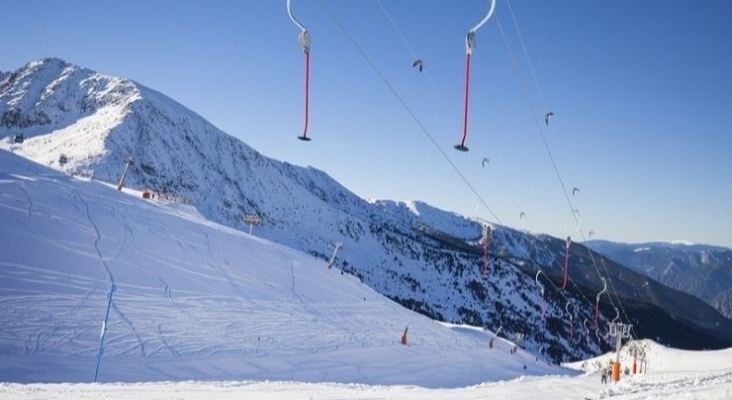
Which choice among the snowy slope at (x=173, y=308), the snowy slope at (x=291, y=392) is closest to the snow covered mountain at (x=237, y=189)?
the snowy slope at (x=173, y=308)

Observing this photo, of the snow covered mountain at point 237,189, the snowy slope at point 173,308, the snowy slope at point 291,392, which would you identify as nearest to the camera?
the snowy slope at point 291,392

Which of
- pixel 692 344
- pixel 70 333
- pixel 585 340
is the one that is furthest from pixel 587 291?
pixel 70 333

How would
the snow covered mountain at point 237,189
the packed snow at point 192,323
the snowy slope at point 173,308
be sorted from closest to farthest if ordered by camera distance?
the packed snow at point 192,323 < the snowy slope at point 173,308 < the snow covered mountain at point 237,189

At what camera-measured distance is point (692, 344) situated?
18250 cm

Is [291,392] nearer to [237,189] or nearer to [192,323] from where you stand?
[192,323]

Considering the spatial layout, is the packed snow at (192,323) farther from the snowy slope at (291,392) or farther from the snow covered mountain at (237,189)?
the snow covered mountain at (237,189)

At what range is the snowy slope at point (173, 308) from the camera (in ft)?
68.1

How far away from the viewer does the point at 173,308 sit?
88.3 ft

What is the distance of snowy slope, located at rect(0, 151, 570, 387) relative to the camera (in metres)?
20.8

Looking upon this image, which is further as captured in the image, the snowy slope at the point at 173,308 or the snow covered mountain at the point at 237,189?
the snow covered mountain at the point at 237,189

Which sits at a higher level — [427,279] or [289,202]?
[289,202]

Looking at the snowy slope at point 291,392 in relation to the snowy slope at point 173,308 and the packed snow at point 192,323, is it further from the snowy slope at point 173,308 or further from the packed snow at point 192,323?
the snowy slope at point 173,308

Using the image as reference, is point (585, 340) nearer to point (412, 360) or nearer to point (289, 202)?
point (289, 202)

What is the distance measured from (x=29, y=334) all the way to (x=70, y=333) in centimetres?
155
